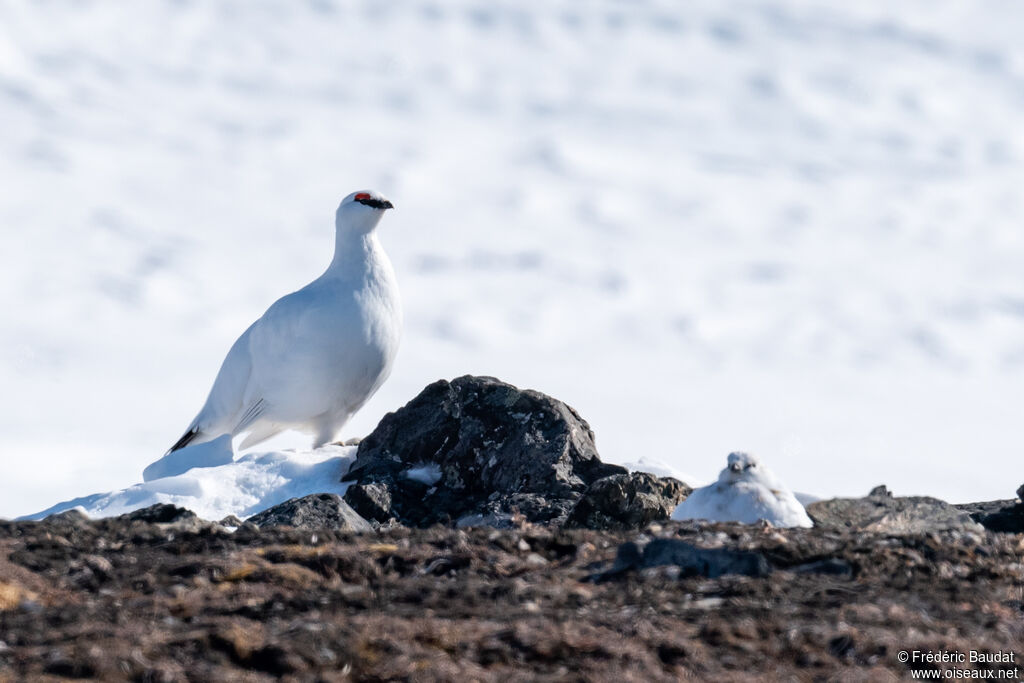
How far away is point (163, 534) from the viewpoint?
5.56 metres

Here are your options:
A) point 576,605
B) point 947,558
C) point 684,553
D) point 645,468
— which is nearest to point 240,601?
point 576,605

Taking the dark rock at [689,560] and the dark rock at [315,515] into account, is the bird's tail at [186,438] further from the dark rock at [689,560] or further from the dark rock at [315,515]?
the dark rock at [689,560]

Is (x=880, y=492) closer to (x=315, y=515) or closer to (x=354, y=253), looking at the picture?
(x=315, y=515)

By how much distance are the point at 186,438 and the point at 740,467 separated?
6204 millimetres

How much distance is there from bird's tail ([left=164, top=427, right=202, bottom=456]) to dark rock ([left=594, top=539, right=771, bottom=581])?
711 centimetres

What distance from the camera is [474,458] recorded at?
28.7 ft

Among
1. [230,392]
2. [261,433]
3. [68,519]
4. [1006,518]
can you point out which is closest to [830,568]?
[1006,518]

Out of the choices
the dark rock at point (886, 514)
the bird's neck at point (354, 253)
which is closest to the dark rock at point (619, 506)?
the dark rock at point (886, 514)

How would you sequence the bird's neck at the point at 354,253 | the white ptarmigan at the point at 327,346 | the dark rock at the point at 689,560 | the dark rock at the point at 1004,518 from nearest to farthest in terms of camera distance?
1. the dark rock at the point at 689,560
2. the dark rock at the point at 1004,518
3. the white ptarmigan at the point at 327,346
4. the bird's neck at the point at 354,253

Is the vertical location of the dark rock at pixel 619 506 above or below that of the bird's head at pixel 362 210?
below

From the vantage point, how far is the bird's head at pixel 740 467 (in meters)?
6.54

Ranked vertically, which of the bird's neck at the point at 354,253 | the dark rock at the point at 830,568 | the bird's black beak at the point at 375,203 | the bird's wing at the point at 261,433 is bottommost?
the dark rock at the point at 830,568

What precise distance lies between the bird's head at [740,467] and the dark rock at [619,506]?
2.47ft

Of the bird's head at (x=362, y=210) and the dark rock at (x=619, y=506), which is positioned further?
the bird's head at (x=362, y=210)
